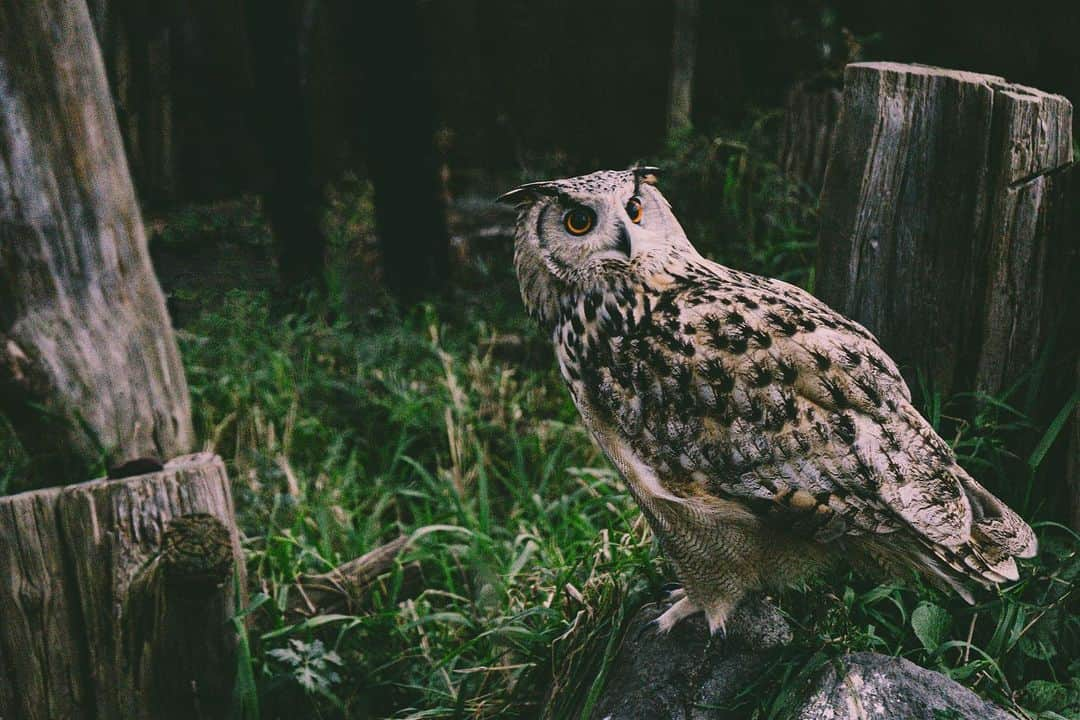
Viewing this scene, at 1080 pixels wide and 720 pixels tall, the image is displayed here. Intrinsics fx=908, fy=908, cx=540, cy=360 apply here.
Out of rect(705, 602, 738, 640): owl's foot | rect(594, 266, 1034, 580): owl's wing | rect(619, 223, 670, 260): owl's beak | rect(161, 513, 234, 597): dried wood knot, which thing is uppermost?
rect(619, 223, 670, 260): owl's beak

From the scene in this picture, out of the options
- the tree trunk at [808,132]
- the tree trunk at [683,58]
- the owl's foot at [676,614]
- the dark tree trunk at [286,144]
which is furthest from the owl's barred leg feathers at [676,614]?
the tree trunk at [683,58]

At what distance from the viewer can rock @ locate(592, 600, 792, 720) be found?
1935 mm

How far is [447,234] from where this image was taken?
4883 mm

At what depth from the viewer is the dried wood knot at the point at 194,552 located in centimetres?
224

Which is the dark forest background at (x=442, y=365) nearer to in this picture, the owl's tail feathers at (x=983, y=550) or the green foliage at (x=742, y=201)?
the green foliage at (x=742, y=201)

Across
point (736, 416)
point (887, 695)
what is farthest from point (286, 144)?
point (887, 695)

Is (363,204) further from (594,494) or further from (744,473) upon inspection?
(744,473)

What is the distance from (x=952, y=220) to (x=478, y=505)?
6.54ft

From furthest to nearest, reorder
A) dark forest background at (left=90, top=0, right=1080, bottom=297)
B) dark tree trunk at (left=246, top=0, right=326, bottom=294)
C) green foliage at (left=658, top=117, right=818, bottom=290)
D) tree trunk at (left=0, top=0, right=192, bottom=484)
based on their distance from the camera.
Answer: dark tree trunk at (left=246, top=0, right=326, bottom=294) → dark forest background at (left=90, top=0, right=1080, bottom=297) → green foliage at (left=658, top=117, right=818, bottom=290) → tree trunk at (left=0, top=0, right=192, bottom=484)

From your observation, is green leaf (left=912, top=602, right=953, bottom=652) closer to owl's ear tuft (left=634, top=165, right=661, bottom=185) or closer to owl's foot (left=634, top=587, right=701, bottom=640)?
owl's foot (left=634, top=587, right=701, bottom=640)

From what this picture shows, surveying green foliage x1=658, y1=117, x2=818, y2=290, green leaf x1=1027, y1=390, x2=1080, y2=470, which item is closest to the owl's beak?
green leaf x1=1027, y1=390, x2=1080, y2=470

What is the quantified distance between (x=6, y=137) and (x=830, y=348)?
2686 mm

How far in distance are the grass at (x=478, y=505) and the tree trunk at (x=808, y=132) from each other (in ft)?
0.38

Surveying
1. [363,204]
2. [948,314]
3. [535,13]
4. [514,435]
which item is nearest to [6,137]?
[514,435]
